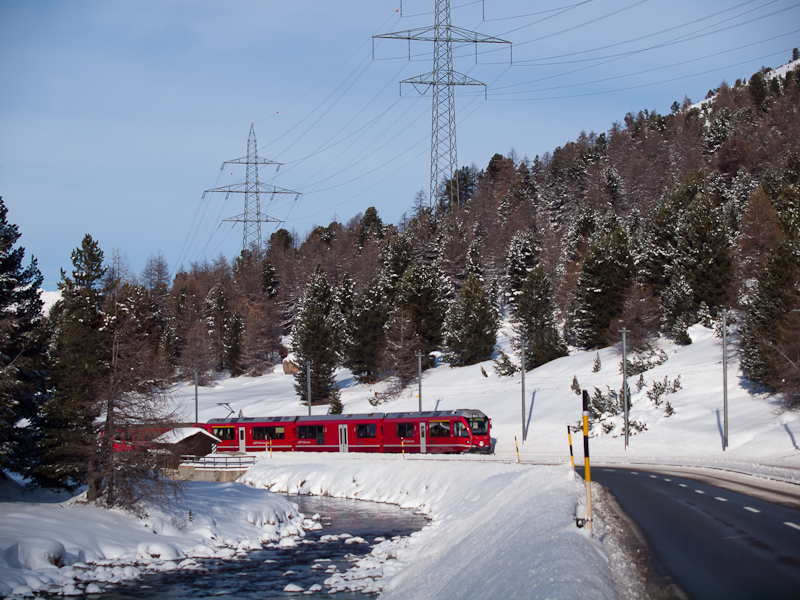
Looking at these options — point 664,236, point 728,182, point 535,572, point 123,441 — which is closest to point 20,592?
point 123,441

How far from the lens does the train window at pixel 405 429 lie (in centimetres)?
4291

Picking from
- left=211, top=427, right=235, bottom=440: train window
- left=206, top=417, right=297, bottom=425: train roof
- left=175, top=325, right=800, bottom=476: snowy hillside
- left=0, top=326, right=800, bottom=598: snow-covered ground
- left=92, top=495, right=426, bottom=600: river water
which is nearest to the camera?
left=0, top=326, right=800, bottom=598: snow-covered ground

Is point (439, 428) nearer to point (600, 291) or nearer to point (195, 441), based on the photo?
point (195, 441)

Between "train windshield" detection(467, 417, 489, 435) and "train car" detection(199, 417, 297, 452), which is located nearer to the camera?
"train windshield" detection(467, 417, 489, 435)

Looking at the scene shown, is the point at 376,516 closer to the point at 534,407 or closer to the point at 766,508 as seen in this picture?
the point at 766,508

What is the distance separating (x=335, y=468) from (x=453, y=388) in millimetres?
28006

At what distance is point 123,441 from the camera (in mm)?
23984

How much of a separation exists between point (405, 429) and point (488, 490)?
17.1 meters

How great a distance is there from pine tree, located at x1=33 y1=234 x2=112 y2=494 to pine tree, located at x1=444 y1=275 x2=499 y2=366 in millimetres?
45200

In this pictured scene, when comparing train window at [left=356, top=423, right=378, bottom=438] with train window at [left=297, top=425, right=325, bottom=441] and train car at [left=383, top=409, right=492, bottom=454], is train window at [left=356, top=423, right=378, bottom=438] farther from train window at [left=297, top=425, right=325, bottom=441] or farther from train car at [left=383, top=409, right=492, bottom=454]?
train window at [left=297, top=425, right=325, bottom=441]

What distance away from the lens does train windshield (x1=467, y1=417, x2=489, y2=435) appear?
41531mm

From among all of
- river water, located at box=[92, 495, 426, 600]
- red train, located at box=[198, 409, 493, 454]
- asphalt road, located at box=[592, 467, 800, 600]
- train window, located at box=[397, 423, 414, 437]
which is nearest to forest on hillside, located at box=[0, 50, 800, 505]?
river water, located at box=[92, 495, 426, 600]

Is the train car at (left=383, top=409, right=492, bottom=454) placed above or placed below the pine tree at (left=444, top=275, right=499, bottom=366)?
below

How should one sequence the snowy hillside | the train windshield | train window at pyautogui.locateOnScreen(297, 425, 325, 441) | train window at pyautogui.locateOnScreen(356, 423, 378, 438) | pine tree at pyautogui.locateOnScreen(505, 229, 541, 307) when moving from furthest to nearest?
pine tree at pyautogui.locateOnScreen(505, 229, 541, 307) < train window at pyautogui.locateOnScreen(297, 425, 325, 441) < train window at pyautogui.locateOnScreen(356, 423, 378, 438) < the train windshield < the snowy hillside
